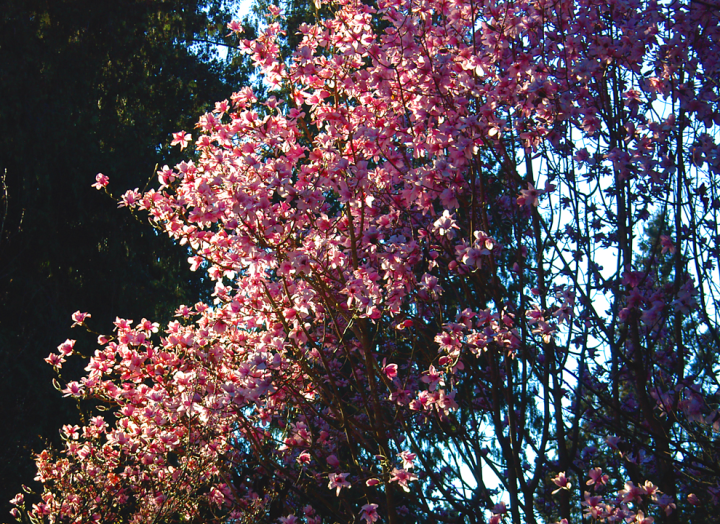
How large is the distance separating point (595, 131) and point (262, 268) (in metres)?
2.14

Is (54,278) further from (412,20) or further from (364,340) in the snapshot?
(412,20)

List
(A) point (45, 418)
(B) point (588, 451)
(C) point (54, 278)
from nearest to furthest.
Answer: (B) point (588, 451) < (A) point (45, 418) < (C) point (54, 278)

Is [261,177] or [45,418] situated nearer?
[261,177]

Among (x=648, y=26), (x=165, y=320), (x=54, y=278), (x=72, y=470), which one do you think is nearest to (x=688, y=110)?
(x=648, y=26)

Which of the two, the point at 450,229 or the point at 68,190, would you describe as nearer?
the point at 450,229

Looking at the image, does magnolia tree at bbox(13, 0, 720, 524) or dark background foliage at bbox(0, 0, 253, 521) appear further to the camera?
dark background foliage at bbox(0, 0, 253, 521)

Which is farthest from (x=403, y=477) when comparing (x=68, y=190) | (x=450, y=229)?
(x=68, y=190)

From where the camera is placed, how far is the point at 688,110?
3467mm

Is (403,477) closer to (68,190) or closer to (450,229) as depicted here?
(450,229)

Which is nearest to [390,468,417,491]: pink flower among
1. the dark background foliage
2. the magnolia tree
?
the magnolia tree

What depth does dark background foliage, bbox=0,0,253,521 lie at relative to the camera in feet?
28.8

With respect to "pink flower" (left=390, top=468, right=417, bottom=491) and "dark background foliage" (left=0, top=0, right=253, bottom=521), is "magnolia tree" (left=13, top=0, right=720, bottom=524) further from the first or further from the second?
"dark background foliage" (left=0, top=0, right=253, bottom=521)

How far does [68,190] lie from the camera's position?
1044 cm

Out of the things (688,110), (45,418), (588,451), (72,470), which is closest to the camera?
(688,110)
